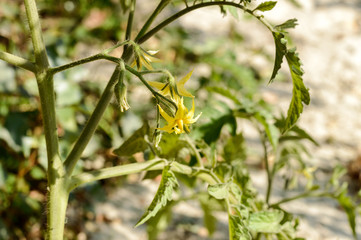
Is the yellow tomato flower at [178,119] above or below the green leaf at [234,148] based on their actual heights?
above

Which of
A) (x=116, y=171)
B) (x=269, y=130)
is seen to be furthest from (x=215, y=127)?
(x=116, y=171)

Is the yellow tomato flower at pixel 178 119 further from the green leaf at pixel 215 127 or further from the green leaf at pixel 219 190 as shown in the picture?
the green leaf at pixel 215 127

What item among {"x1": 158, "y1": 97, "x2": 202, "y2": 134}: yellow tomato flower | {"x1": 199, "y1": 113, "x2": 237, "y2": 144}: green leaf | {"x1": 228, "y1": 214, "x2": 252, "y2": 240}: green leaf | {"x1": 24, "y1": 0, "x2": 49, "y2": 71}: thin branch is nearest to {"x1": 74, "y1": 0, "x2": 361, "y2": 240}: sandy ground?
{"x1": 199, "y1": 113, "x2": 237, "y2": 144}: green leaf

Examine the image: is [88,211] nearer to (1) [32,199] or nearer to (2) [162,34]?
(1) [32,199]

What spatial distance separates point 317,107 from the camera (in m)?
3.13

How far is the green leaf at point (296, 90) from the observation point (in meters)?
0.79

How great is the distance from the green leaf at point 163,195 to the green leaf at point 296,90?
0.79 feet

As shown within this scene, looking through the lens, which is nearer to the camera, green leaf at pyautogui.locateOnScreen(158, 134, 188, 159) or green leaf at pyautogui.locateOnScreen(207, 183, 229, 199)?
green leaf at pyautogui.locateOnScreen(207, 183, 229, 199)

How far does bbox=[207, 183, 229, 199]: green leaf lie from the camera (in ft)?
2.91

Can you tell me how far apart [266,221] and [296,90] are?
0.36 m

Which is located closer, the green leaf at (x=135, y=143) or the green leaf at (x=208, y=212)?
the green leaf at (x=135, y=143)

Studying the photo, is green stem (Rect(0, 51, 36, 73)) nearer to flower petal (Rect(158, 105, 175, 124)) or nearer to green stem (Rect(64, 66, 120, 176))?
green stem (Rect(64, 66, 120, 176))

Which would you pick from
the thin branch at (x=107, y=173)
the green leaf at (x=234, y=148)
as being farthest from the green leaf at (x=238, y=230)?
the green leaf at (x=234, y=148)

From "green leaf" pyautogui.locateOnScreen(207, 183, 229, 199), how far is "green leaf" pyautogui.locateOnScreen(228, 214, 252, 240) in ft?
0.17
